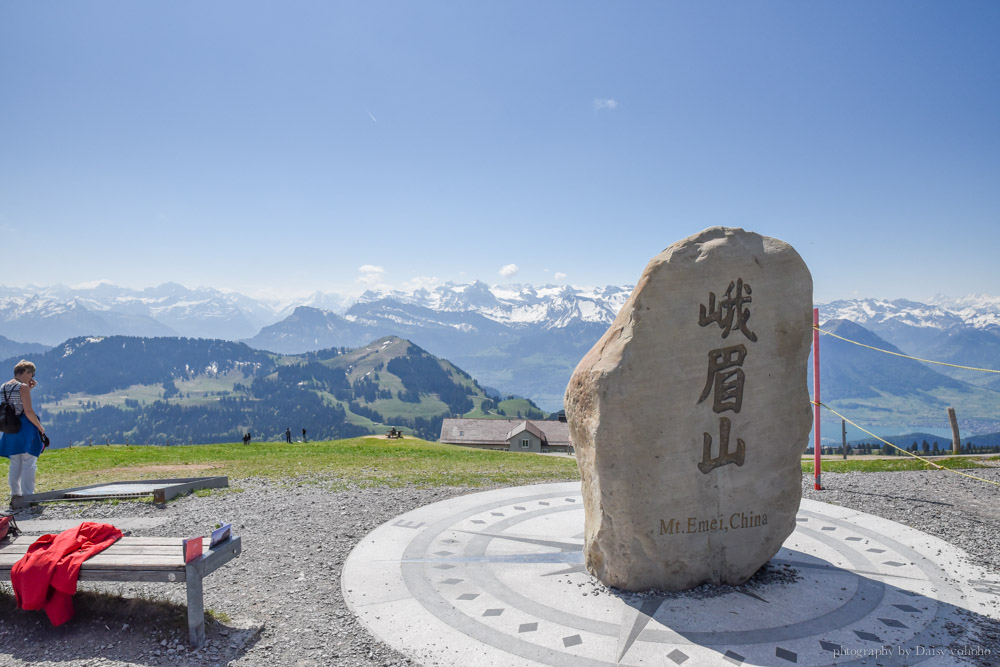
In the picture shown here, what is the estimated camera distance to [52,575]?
807cm

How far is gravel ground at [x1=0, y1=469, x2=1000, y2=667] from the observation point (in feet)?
25.9

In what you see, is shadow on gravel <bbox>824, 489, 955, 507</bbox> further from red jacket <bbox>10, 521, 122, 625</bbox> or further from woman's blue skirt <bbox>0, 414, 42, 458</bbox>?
woman's blue skirt <bbox>0, 414, 42, 458</bbox>

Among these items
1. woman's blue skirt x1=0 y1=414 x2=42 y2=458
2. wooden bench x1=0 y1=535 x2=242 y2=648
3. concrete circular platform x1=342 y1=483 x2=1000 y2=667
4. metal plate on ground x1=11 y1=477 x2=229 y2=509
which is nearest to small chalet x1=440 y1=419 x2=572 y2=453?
metal plate on ground x1=11 y1=477 x2=229 y2=509

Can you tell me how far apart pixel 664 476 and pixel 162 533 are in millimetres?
11997

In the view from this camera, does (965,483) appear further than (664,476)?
Yes

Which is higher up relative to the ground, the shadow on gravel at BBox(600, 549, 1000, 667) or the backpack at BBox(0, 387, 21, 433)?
the backpack at BBox(0, 387, 21, 433)

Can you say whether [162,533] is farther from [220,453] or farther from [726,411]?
[220,453]

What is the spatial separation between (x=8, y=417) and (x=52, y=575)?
26.7ft

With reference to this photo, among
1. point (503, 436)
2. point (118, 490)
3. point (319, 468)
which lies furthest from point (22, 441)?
point (503, 436)

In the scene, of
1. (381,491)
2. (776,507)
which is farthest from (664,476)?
(381,491)

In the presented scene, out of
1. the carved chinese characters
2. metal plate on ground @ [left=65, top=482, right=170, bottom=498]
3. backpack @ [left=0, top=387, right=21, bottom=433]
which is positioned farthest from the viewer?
metal plate on ground @ [left=65, top=482, right=170, bottom=498]

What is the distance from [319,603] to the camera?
946cm

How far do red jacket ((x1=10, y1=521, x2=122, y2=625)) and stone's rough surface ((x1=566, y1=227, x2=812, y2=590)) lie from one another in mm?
8266

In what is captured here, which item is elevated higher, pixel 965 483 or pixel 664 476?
pixel 664 476
